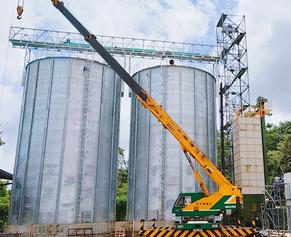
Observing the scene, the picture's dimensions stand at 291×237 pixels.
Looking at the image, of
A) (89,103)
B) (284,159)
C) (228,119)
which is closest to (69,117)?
(89,103)

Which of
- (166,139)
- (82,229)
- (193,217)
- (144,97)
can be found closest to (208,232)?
(193,217)

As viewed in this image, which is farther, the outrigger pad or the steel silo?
the steel silo

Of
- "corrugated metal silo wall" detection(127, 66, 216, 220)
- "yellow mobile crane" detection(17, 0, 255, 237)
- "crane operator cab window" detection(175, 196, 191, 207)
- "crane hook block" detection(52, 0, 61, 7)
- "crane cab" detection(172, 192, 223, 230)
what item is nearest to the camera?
"yellow mobile crane" detection(17, 0, 255, 237)

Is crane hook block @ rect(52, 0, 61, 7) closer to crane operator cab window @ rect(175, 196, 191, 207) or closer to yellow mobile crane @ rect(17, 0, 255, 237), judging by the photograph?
yellow mobile crane @ rect(17, 0, 255, 237)

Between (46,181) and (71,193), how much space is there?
2.03 meters

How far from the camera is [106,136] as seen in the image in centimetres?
3047

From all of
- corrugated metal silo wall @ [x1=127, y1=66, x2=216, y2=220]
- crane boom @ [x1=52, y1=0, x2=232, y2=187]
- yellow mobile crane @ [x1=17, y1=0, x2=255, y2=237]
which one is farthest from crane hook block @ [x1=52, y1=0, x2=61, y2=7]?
corrugated metal silo wall @ [x1=127, y1=66, x2=216, y2=220]

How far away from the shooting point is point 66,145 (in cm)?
2853

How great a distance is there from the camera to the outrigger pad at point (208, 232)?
1775 cm

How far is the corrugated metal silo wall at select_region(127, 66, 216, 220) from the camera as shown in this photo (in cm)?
2877

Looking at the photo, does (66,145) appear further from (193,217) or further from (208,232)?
(208,232)

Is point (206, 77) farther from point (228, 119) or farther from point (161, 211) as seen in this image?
point (161, 211)

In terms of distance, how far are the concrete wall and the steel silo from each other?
35.2ft

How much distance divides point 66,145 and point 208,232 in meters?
14.1
